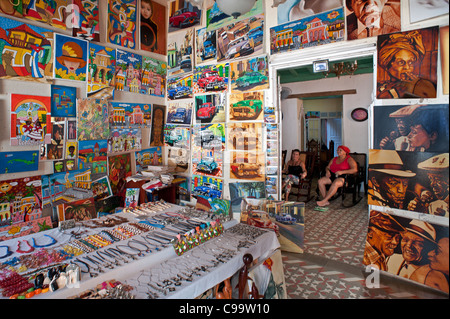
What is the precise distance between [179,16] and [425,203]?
14.7 ft

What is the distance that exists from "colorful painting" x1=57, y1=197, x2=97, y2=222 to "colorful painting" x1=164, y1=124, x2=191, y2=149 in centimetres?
172

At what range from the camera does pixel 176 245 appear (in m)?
2.13

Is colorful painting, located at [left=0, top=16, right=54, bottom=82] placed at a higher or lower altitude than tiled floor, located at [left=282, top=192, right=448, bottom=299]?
higher

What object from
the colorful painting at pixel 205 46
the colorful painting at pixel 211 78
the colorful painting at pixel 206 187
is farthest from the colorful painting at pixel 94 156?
the colorful painting at pixel 205 46

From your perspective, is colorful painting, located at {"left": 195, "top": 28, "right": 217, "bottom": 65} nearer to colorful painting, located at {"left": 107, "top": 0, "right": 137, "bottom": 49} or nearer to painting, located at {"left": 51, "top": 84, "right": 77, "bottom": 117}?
colorful painting, located at {"left": 107, "top": 0, "right": 137, "bottom": 49}

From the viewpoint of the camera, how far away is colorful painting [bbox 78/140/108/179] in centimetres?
385

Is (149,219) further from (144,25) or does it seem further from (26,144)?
(144,25)

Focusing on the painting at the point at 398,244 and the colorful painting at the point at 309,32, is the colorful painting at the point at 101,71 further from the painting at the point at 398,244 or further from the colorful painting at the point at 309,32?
the painting at the point at 398,244

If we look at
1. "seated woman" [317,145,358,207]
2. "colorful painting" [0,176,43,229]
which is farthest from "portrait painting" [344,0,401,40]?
"colorful painting" [0,176,43,229]

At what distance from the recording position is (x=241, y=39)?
13.5ft

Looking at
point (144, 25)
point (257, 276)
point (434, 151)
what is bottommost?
point (257, 276)

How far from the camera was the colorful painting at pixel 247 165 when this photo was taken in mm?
4098

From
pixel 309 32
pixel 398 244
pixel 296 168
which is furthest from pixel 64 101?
pixel 296 168
